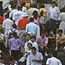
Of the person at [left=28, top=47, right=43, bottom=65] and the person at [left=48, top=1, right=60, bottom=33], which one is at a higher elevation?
the person at [left=48, top=1, right=60, bottom=33]

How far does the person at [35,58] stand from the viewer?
49.0 ft

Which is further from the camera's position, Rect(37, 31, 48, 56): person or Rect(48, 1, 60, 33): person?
Rect(48, 1, 60, 33): person

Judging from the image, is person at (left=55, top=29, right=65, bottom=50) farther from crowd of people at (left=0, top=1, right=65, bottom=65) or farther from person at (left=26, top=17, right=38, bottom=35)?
person at (left=26, top=17, right=38, bottom=35)

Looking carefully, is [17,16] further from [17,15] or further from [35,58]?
[35,58]

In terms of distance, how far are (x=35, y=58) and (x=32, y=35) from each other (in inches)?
113

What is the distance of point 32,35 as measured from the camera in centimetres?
1770

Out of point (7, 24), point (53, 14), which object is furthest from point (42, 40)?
point (53, 14)

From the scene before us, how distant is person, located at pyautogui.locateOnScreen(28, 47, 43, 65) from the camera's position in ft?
49.0

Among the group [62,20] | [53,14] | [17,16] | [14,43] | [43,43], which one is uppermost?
[17,16]

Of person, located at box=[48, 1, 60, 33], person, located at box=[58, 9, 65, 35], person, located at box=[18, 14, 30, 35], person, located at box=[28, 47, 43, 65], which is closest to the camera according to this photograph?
person, located at box=[28, 47, 43, 65]

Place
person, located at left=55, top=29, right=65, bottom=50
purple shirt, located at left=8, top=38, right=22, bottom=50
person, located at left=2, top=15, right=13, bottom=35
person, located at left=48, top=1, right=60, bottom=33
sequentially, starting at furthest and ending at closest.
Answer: person, located at left=48, top=1, right=60, bottom=33 → person, located at left=2, top=15, right=13, bottom=35 → person, located at left=55, top=29, right=65, bottom=50 → purple shirt, located at left=8, top=38, right=22, bottom=50

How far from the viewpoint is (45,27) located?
1978cm

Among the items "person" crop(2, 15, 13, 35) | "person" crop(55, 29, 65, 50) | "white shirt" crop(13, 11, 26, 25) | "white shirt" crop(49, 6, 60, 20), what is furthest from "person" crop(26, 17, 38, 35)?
"white shirt" crop(49, 6, 60, 20)

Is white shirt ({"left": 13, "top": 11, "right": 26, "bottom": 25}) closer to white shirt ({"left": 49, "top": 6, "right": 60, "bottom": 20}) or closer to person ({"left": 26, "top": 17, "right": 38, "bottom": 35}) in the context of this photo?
white shirt ({"left": 49, "top": 6, "right": 60, "bottom": 20})
